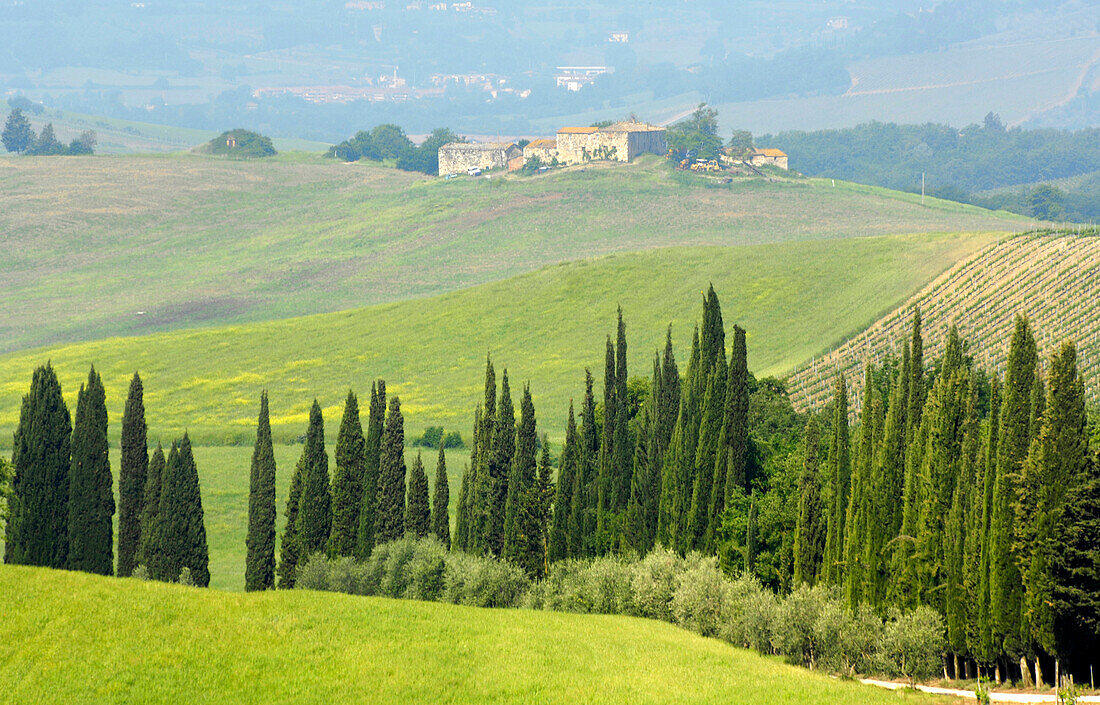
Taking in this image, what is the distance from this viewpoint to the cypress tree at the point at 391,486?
80812 mm

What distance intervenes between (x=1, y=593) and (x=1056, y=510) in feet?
125

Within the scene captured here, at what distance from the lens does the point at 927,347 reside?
125 metres

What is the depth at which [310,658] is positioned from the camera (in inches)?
1796

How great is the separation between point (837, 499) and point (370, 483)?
3061 centimetres

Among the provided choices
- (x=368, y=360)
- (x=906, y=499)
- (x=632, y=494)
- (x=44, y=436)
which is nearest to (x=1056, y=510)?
(x=906, y=499)

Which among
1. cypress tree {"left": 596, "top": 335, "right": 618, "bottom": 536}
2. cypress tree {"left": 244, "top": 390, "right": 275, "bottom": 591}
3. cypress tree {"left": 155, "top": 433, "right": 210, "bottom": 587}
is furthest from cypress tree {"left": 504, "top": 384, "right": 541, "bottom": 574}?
cypress tree {"left": 155, "top": 433, "right": 210, "bottom": 587}

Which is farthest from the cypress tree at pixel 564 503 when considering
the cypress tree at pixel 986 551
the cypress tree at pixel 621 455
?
the cypress tree at pixel 986 551

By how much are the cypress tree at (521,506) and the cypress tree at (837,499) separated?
71.2ft

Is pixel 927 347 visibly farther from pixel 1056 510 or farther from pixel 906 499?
pixel 1056 510

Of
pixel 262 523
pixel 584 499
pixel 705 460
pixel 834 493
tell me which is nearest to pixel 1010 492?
pixel 834 493

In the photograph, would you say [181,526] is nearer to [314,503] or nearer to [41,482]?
[314,503]

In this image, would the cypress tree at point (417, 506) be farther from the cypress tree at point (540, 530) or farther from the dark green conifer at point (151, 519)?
the dark green conifer at point (151, 519)

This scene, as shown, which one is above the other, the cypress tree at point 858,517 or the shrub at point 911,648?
the cypress tree at point 858,517

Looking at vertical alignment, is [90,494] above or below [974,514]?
below
